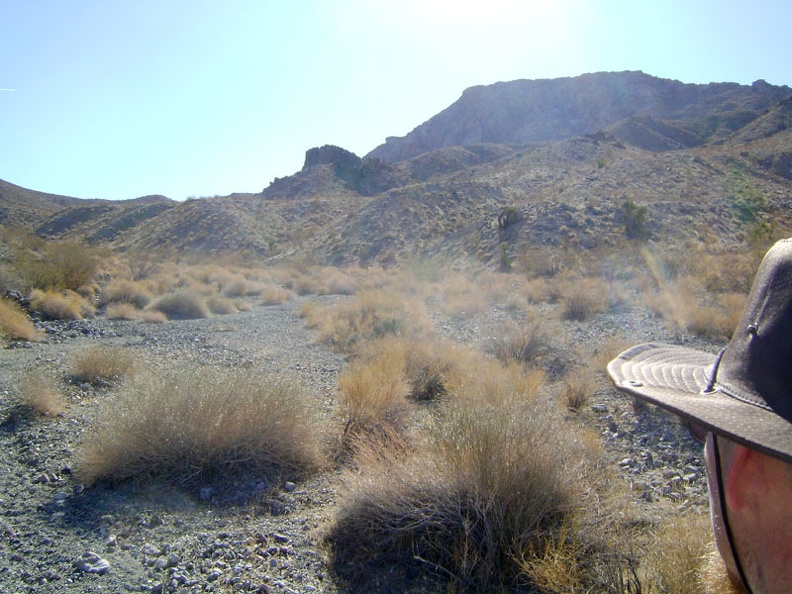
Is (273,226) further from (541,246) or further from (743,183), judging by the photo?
(743,183)

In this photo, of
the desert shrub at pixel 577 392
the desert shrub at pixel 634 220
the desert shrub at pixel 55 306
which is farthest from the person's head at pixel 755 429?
the desert shrub at pixel 634 220

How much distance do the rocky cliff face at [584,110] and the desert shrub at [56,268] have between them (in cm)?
6337

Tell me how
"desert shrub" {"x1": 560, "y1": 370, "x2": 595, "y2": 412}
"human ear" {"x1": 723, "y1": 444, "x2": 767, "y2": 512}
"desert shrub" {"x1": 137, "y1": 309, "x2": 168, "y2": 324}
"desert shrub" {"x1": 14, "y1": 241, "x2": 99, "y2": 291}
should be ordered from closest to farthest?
"human ear" {"x1": 723, "y1": 444, "x2": 767, "y2": 512}, "desert shrub" {"x1": 560, "y1": 370, "x2": 595, "y2": 412}, "desert shrub" {"x1": 137, "y1": 309, "x2": 168, "y2": 324}, "desert shrub" {"x1": 14, "y1": 241, "x2": 99, "y2": 291}

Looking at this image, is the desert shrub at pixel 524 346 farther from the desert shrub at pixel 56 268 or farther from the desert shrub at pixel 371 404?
the desert shrub at pixel 56 268

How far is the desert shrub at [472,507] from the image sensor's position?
3.44m

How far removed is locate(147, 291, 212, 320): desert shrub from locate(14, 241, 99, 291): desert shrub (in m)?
3.17

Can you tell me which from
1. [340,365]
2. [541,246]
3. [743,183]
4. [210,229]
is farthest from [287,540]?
[210,229]

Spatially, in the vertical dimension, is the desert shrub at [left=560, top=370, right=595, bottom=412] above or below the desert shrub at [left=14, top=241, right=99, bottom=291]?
below

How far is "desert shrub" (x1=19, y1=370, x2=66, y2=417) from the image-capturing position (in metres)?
6.36

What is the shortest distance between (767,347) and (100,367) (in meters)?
8.77

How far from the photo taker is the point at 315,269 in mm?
33500

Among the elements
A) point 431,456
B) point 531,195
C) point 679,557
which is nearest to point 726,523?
point 679,557

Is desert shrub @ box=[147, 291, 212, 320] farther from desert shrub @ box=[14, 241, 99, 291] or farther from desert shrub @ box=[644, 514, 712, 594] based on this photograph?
desert shrub @ box=[644, 514, 712, 594]

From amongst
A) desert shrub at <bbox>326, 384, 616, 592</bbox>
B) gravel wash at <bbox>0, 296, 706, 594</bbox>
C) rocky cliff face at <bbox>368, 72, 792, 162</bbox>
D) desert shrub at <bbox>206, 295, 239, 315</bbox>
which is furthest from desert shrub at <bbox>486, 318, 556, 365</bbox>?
rocky cliff face at <bbox>368, 72, 792, 162</bbox>
